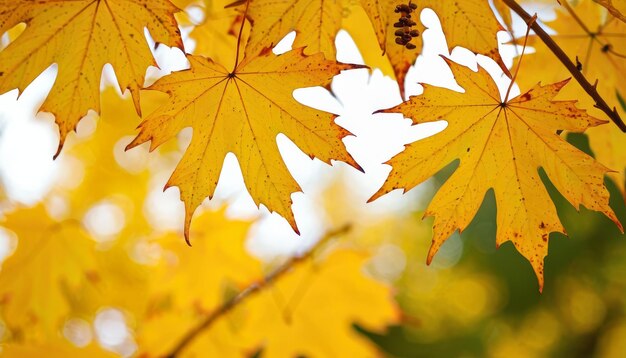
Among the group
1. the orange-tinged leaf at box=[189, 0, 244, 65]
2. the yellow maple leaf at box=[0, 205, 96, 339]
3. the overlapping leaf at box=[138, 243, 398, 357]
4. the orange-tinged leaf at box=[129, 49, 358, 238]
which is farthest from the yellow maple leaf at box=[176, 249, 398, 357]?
the orange-tinged leaf at box=[129, 49, 358, 238]

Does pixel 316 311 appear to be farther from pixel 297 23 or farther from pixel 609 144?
pixel 297 23

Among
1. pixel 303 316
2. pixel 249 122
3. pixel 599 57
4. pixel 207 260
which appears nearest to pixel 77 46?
pixel 249 122

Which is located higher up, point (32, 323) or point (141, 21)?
point (32, 323)

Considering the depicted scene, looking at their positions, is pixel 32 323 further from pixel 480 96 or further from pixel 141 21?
pixel 480 96

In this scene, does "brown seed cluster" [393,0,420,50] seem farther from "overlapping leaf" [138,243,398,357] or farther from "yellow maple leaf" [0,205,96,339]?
"yellow maple leaf" [0,205,96,339]

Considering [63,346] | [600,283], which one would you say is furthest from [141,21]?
[600,283]

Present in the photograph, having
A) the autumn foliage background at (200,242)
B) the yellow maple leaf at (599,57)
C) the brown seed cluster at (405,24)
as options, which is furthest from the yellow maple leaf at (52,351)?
the yellow maple leaf at (599,57)
